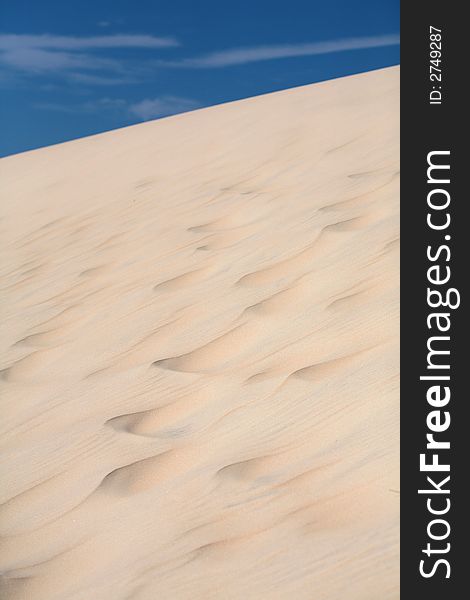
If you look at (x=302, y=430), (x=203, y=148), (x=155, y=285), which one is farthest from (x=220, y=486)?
(x=203, y=148)

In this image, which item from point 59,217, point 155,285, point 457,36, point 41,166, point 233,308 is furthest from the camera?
point 41,166

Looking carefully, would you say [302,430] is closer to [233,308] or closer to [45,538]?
[45,538]

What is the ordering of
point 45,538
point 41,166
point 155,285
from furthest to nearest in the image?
point 41,166 < point 155,285 < point 45,538

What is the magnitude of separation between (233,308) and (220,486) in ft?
3.26

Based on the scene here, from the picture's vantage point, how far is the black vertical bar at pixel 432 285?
148 centimetres

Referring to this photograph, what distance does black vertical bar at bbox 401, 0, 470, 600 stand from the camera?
4.86 feet

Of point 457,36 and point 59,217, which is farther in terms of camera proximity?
point 59,217

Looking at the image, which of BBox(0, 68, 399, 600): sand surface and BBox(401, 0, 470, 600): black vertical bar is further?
BBox(0, 68, 399, 600): sand surface

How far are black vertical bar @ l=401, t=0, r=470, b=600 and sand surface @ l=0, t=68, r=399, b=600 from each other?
0.20 feet

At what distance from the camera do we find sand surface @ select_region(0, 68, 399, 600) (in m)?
1.59

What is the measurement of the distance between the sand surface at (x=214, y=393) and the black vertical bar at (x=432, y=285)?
0.06 m

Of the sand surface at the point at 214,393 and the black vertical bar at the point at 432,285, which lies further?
the sand surface at the point at 214,393

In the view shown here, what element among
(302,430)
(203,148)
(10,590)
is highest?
(203,148)

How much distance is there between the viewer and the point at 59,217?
5000 mm
